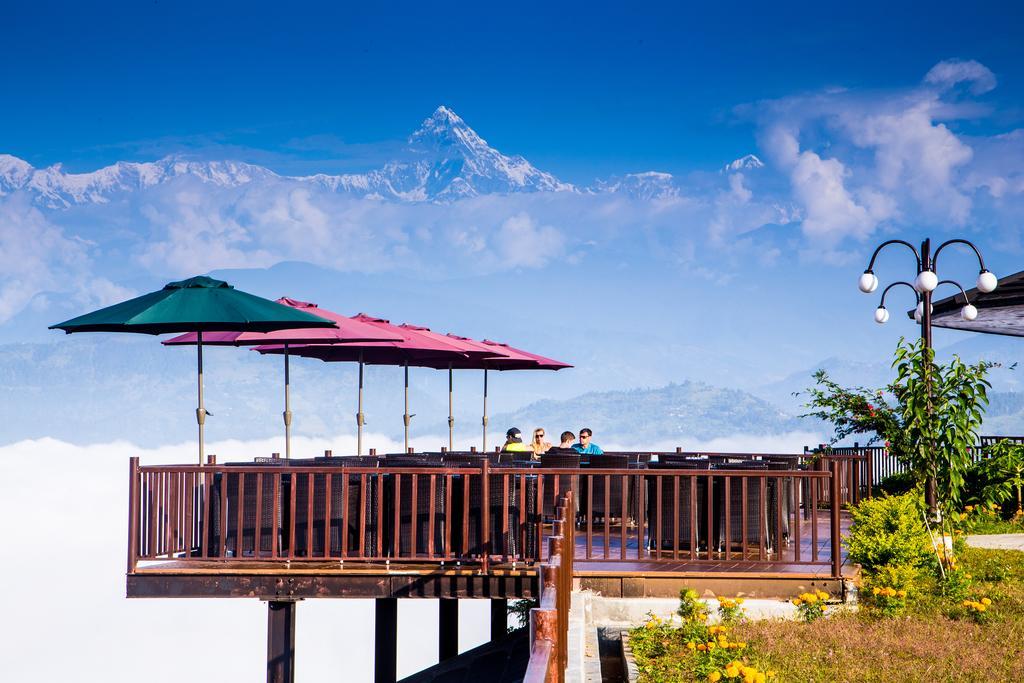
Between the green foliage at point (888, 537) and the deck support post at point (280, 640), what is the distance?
15.1ft

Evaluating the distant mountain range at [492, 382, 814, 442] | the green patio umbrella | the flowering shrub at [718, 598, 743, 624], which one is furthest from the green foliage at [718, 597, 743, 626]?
the distant mountain range at [492, 382, 814, 442]

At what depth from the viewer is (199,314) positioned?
11.0 m

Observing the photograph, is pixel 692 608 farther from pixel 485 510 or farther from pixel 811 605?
pixel 485 510

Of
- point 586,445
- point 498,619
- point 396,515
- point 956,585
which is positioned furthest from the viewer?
point 498,619

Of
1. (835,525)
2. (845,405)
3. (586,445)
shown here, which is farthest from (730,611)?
(845,405)

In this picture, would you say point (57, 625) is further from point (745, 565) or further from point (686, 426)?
point (686, 426)

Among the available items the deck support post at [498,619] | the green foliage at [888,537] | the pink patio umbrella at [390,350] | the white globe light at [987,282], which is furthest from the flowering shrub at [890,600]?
the deck support post at [498,619]

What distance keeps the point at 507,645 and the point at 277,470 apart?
177 inches

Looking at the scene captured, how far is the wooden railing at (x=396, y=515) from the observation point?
9.48 metres

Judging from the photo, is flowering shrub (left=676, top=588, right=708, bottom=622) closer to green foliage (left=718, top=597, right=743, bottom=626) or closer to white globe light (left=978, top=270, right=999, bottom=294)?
green foliage (left=718, top=597, right=743, bottom=626)

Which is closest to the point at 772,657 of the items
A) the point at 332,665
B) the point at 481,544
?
the point at 481,544

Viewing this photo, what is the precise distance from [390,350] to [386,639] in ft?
22.1

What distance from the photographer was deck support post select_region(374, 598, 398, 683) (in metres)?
10.9

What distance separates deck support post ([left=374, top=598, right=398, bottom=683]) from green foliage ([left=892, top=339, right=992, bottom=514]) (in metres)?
5.03
